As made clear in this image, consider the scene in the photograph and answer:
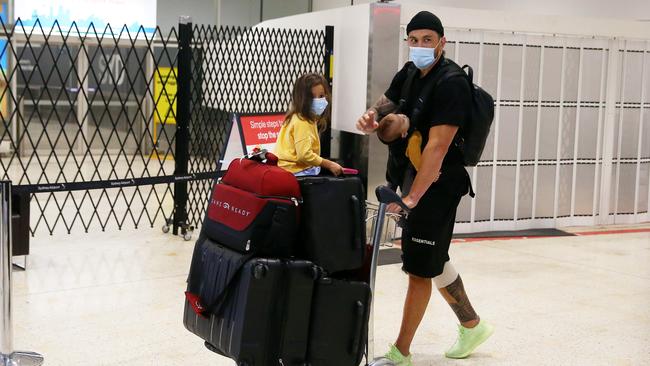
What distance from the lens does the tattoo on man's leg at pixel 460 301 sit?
12.7 feet

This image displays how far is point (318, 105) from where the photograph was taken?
195 inches

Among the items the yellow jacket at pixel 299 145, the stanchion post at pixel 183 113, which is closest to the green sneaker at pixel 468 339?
the yellow jacket at pixel 299 145

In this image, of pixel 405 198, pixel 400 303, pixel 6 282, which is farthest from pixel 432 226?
pixel 6 282

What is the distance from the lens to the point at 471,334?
398cm

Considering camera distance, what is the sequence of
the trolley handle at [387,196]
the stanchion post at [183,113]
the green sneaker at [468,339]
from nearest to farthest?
the trolley handle at [387,196] → the green sneaker at [468,339] → the stanchion post at [183,113]

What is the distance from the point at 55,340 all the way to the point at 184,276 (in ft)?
4.68

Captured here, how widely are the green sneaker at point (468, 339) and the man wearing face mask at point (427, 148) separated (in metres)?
0.34

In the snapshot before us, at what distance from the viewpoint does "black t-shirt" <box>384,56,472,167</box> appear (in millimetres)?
3445

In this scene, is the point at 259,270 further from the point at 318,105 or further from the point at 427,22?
the point at 318,105

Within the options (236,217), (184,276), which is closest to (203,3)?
(184,276)

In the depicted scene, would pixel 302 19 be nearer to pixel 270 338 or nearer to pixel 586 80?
pixel 586 80

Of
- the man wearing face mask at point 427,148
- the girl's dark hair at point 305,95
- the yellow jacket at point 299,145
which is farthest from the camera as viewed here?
the yellow jacket at point 299,145

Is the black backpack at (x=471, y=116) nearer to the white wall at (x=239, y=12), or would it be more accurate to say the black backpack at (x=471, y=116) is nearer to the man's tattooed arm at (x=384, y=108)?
the man's tattooed arm at (x=384, y=108)

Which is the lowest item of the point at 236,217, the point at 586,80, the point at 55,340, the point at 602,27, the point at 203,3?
the point at 55,340
